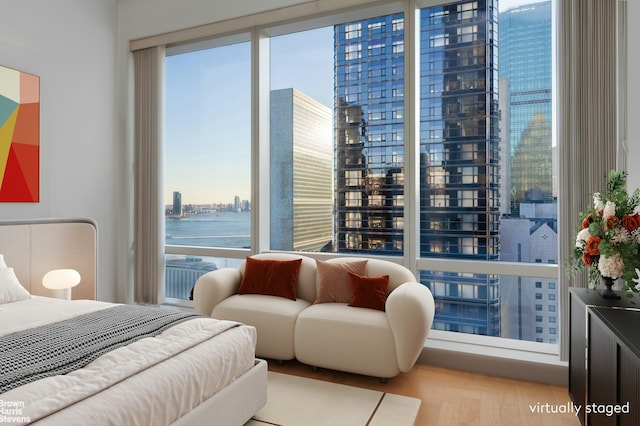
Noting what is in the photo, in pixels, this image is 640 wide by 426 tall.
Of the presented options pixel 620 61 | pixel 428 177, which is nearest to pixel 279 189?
pixel 428 177

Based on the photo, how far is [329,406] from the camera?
2369mm

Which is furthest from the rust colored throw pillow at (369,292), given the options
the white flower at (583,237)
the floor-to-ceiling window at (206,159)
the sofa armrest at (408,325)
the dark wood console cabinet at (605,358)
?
the floor-to-ceiling window at (206,159)

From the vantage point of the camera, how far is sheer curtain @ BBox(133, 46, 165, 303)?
4.32 meters

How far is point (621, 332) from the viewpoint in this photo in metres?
1.50

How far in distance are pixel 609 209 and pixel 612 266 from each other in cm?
27

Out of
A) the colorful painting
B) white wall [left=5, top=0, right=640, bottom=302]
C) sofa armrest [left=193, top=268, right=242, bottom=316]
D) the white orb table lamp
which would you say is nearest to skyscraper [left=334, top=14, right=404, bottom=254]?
white wall [left=5, top=0, right=640, bottom=302]

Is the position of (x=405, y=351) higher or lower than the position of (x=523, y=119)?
lower

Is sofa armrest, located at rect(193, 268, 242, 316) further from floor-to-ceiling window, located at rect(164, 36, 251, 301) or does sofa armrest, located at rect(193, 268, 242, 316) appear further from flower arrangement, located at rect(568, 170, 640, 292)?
flower arrangement, located at rect(568, 170, 640, 292)

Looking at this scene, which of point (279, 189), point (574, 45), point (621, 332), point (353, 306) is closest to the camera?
point (621, 332)

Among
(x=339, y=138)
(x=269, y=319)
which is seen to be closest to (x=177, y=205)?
(x=339, y=138)

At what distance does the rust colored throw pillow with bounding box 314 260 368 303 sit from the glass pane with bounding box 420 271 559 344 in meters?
0.66

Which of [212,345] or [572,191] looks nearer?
[212,345]

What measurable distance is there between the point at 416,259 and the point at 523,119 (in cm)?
142

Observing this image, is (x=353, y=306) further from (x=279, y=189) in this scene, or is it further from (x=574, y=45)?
(x=574, y=45)
